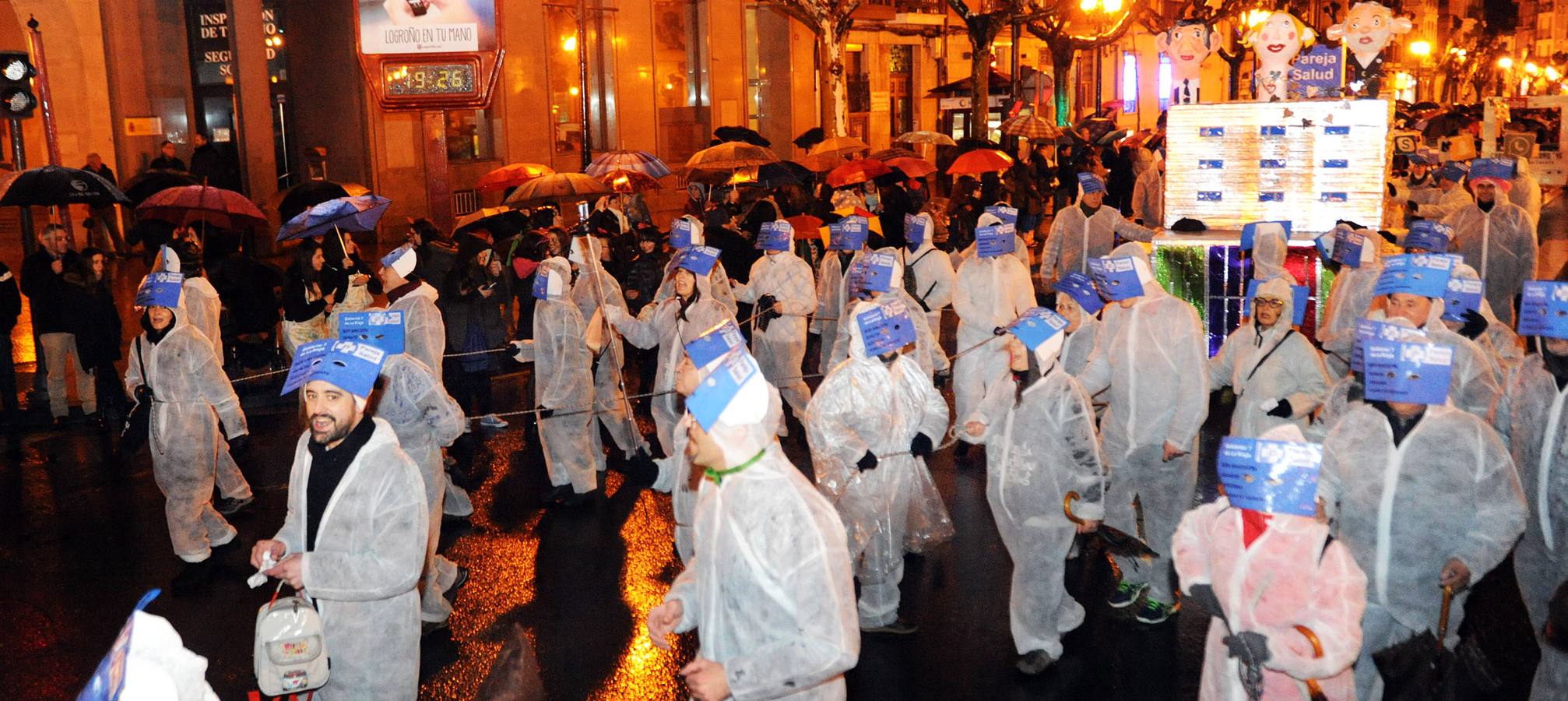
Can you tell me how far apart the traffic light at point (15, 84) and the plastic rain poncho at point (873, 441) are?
10.1m

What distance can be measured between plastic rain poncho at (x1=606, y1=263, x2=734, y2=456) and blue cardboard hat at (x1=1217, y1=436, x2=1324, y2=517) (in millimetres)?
4743

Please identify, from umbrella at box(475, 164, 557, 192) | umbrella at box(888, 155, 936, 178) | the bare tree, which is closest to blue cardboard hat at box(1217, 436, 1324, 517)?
umbrella at box(475, 164, 557, 192)

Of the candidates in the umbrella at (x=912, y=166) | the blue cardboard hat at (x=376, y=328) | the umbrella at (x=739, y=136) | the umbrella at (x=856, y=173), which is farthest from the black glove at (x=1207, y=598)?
the umbrella at (x=739, y=136)

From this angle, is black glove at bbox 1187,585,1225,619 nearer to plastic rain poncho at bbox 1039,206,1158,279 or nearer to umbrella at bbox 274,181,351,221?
plastic rain poncho at bbox 1039,206,1158,279

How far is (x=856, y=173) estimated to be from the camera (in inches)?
693

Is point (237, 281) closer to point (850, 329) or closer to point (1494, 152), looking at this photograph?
point (850, 329)

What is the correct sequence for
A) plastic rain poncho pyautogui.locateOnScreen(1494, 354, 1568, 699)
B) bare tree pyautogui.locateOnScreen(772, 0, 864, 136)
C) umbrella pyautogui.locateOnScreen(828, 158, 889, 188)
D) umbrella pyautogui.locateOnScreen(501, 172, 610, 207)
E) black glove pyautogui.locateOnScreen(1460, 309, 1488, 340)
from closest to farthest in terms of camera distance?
plastic rain poncho pyautogui.locateOnScreen(1494, 354, 1568, 699)
black glove pyautogui.locateOnScreen(1460, 309, 1488, 340)
umbrella pyautogui.locateOnScreen(501, 172, 610, 207)
umbrella pyautogui.locateOnScreen(828, 158, 889, 188)
bare tree pyautogui.locateOnScreen(772, 0, 864, 136)

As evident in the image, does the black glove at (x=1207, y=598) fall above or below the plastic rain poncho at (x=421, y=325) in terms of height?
below

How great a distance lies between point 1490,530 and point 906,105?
36.0m

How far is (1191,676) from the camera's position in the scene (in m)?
6.47

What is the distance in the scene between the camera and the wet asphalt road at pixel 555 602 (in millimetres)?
6547

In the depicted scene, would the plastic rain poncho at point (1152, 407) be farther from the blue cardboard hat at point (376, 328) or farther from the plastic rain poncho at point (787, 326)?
the plastic rain poncho at point (787, 326)

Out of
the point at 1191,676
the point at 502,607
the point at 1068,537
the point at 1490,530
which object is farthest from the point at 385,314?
the point at 1490,530

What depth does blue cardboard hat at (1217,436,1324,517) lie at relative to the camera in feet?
13.3
